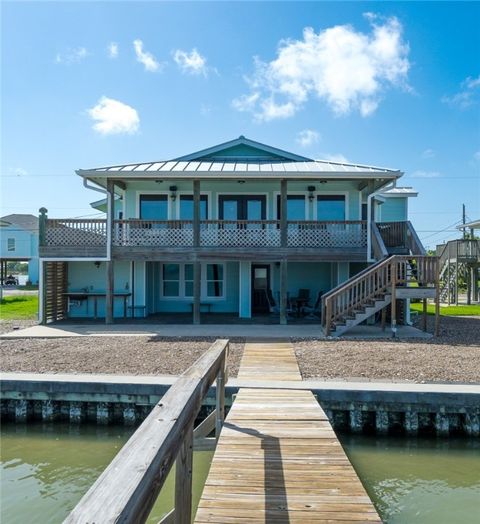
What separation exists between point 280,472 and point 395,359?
587 centimetres

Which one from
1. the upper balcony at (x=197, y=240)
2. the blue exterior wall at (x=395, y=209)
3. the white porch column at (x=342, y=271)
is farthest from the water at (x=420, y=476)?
the blue exterior wall at (x=395, y=209)

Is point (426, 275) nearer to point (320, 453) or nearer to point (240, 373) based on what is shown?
point (240, 373)

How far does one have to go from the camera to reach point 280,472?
358 cm

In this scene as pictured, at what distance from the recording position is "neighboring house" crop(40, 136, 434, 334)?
14.0 meters

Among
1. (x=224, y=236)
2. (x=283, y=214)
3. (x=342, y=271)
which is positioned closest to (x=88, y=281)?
(x=224, y=236)

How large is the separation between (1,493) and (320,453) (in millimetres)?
3789

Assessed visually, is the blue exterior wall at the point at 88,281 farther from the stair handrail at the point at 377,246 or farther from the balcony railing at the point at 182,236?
the stair handrail at the point at 377,246

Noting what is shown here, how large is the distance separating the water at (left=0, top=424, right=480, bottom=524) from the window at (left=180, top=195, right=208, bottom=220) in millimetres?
10541

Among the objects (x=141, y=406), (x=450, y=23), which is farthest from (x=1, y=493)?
(x=450, y=23)

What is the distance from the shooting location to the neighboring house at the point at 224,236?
45.8 ft

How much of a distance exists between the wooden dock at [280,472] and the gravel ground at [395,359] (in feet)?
8.47

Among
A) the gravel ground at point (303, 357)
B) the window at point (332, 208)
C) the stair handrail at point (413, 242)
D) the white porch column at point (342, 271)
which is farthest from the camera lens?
the window at point (332, 208)

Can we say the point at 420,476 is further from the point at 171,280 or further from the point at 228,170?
the point at 171,280

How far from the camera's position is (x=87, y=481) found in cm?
513
